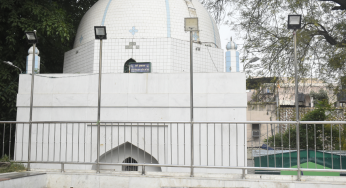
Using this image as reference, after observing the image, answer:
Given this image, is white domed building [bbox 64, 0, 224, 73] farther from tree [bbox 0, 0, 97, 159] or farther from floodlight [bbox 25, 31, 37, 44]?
floodlight [bbox 25, 31, 37, 44]

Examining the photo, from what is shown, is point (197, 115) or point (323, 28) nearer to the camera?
point (197, 115)

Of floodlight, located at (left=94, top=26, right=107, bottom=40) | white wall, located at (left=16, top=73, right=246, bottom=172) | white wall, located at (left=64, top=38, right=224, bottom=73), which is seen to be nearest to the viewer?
floodlight, located at (left=94, top=26, right=107, bottom=40)

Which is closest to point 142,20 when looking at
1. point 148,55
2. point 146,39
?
point 146,39

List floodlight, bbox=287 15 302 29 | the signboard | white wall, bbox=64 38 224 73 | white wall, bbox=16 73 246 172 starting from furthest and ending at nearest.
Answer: white wall, bbox=64 38 224 73
the signboard
white wall, bbox=16 73 246 172
floodlight, bbox=287 15 302 29

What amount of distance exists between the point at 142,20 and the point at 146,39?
894 millimetres

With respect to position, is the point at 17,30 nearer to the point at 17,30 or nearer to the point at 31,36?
the point at 17,30

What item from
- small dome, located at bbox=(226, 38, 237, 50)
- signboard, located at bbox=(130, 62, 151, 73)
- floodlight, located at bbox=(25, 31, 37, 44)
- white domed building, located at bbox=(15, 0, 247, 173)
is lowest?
white domed building, located at bbox=(15, 0, 247, 173)

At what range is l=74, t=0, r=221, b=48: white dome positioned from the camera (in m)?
10.7

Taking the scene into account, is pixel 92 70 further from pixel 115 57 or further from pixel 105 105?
pixel 105 105

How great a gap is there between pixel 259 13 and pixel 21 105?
26.1ft

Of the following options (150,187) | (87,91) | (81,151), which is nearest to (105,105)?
(87,91)

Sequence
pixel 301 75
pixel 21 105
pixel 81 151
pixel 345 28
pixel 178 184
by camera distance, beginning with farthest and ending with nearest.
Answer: pixel 301 75 < pixel 345 28 < pixel 21 105 < pixel 81 151 < pixel 178 184

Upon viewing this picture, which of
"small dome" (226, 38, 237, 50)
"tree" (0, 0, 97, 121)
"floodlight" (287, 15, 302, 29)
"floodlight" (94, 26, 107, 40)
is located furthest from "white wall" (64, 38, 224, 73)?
"floodlight" (287, 15, 302, 29)

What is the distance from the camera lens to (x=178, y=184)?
207 inches
